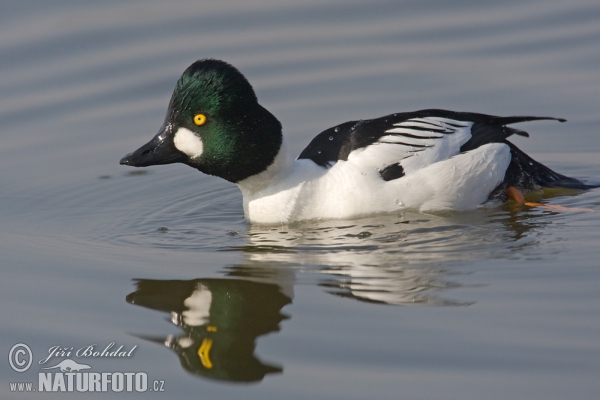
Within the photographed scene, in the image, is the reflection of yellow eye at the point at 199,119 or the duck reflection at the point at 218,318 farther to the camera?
the reflection of yellow eye at the point at 199,119

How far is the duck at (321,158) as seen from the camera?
7172 millimetres

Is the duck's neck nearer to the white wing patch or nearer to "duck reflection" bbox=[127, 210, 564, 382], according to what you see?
"duck reflection" bbox=[127, 210, 564, 382]

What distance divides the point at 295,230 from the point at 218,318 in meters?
1.89

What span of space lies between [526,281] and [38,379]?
110 inches

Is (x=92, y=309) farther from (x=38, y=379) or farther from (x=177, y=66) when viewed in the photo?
(x=177, y=66)

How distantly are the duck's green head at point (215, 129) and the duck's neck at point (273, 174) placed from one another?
5 cm

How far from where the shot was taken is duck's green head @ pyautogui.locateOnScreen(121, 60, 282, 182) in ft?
23.1

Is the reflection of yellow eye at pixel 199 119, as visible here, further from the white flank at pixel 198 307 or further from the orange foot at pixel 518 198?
the orange foot at pixel 518 198

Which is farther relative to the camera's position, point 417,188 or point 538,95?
point 538,95

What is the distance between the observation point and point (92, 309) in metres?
5.77

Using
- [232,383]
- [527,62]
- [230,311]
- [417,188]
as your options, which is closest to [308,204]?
[417,188]

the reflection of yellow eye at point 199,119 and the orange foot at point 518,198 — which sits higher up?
the reflection of yellow eye at point 199,119

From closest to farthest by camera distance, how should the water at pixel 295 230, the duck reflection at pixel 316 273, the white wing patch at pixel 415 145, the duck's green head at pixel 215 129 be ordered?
the water at pixel 295 230, the duck reflection at pixel 316 273, the duck's green head at pixel 215 129, the white wing patch at pixel 415 145

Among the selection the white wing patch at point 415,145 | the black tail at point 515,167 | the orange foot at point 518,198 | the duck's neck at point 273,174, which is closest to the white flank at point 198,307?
the duck's neck at point 273,174
